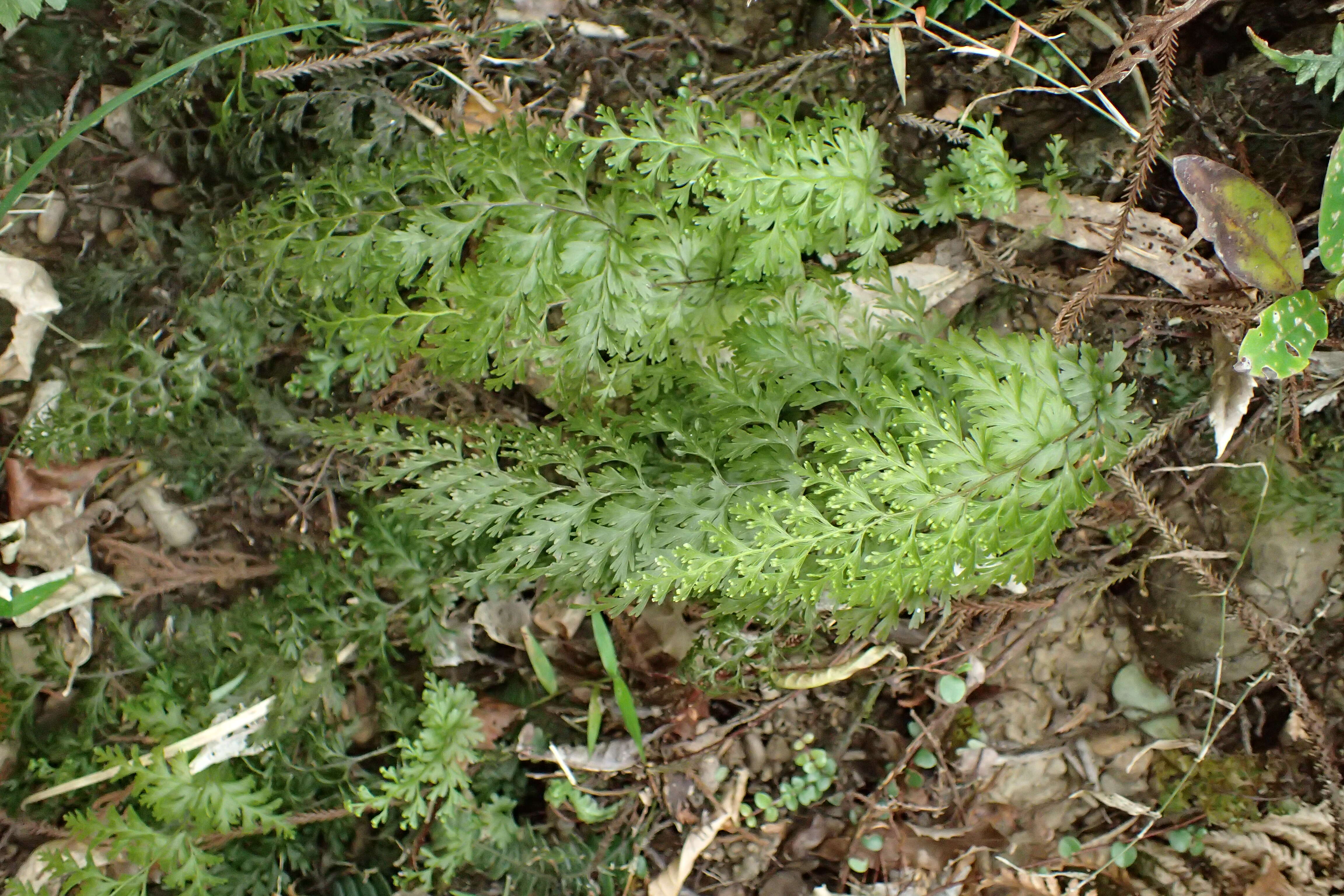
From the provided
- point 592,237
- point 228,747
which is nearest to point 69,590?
point 228,747

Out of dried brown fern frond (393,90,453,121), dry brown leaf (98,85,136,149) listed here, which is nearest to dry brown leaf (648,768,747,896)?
dried brown fern frond (393,90,453,121)

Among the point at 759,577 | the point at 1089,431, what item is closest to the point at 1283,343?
the point at 1089,431

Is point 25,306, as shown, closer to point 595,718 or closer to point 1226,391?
point 595,718

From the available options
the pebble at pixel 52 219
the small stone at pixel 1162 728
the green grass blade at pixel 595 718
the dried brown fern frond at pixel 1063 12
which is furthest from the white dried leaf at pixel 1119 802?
the pebble at pixel 52 219

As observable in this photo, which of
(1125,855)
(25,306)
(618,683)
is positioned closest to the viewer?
(1125,855)

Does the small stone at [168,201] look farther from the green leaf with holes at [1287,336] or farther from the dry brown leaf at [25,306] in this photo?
the green leaf with holes at [1287,336]

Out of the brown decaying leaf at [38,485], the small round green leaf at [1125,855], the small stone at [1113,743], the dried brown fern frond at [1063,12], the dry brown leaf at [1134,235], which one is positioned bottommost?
the small round green leaf at [1125,855]

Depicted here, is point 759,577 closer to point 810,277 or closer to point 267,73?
point 810,277
